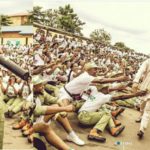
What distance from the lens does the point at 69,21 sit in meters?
2.43

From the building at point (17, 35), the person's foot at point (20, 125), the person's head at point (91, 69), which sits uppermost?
the building at point (17, 35)

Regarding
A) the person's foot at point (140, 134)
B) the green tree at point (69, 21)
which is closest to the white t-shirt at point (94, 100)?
the person's foot at point (140, 134)

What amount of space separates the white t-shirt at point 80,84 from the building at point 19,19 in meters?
0.62

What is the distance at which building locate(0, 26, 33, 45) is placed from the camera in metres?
2.41

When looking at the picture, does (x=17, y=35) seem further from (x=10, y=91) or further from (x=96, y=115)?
(x=10, y=91)

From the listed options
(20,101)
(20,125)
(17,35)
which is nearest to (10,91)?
(20,101)

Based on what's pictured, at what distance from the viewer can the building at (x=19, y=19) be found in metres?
2.36

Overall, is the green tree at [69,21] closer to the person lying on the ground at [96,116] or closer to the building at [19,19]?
the building at [19,19]

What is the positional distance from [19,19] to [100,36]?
25.8 inches

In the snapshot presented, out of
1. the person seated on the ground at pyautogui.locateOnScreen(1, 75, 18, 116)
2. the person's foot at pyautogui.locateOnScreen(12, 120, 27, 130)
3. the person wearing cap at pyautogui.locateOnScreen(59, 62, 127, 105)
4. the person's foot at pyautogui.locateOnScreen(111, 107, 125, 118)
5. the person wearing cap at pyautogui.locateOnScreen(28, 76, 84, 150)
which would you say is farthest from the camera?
the person seated on the ground at pyautogui.locateOnScreen(1, 75, 18, 116)

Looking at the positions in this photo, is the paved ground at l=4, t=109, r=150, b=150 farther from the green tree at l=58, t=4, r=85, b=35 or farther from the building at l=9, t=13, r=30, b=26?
the building at l=9, t=13, r=30, b=26

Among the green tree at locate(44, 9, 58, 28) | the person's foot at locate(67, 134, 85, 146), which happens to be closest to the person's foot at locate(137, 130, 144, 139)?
the person's foot at locate(67, 134, 85, 146)

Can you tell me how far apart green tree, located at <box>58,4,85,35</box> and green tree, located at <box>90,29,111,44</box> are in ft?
0.46

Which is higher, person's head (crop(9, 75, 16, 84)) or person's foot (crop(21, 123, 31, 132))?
person's head (crop(9, 75, 16, 84))
